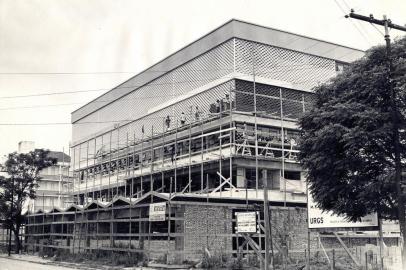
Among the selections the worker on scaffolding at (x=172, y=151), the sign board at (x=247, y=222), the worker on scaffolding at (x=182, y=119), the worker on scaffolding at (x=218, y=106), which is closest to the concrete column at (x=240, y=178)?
the worker on scaffolding at (x=218, y=106)

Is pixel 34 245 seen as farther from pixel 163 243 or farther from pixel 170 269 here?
pixel 170 269

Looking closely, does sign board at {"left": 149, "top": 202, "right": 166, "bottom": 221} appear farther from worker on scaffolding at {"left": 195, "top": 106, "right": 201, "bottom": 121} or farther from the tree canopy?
worker on scaffolding at {"left": 195, "top": 106, "right": 201, "bottom": 121}

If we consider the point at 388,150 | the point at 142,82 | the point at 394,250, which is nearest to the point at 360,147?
the point at 388,150

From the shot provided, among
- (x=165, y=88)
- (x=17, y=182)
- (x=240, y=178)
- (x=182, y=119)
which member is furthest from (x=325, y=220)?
(x=17, y=182)

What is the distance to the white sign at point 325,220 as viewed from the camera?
71.5 ft

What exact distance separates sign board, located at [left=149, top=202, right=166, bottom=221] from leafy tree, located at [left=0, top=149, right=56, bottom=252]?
27724 mm

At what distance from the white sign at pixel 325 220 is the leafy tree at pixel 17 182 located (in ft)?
121

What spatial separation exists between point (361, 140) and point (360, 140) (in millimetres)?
37

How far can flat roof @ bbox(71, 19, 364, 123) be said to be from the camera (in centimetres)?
4131

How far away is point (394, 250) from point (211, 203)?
400 inches

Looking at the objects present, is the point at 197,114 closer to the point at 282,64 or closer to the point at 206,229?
the point at 282,64

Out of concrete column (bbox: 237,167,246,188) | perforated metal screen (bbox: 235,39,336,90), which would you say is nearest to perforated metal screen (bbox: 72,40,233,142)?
perforated metal screen (bbox: 235,39,336,90)

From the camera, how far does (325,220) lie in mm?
23000

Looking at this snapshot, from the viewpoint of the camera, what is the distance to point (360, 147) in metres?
19.8
